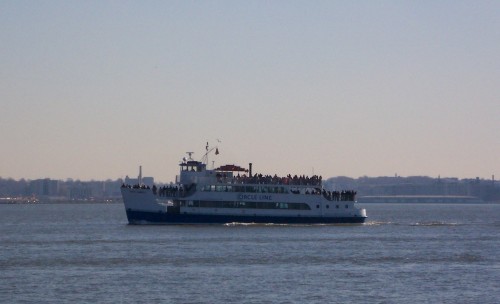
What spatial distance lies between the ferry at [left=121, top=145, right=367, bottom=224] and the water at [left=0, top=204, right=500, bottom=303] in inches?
260

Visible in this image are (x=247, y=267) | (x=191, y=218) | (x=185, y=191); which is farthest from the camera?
(x=185, y=191)

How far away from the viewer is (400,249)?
7569 cm

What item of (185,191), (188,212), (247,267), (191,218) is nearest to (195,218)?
(191,218)

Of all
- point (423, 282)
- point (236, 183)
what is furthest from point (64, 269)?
point (236, 183)

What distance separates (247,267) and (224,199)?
133ft

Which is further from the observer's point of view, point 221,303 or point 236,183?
point 236,183

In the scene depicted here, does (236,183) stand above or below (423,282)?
above

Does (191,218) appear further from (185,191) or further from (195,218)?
(185,191)

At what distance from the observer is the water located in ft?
163

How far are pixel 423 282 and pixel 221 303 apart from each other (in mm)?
12753

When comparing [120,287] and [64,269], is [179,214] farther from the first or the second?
[120,287]

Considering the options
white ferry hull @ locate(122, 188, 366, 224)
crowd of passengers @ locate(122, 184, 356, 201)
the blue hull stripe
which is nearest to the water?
the blue hull stripe

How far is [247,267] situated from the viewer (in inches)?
2411

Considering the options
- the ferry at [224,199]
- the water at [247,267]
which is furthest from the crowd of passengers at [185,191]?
the water at [247,267]
